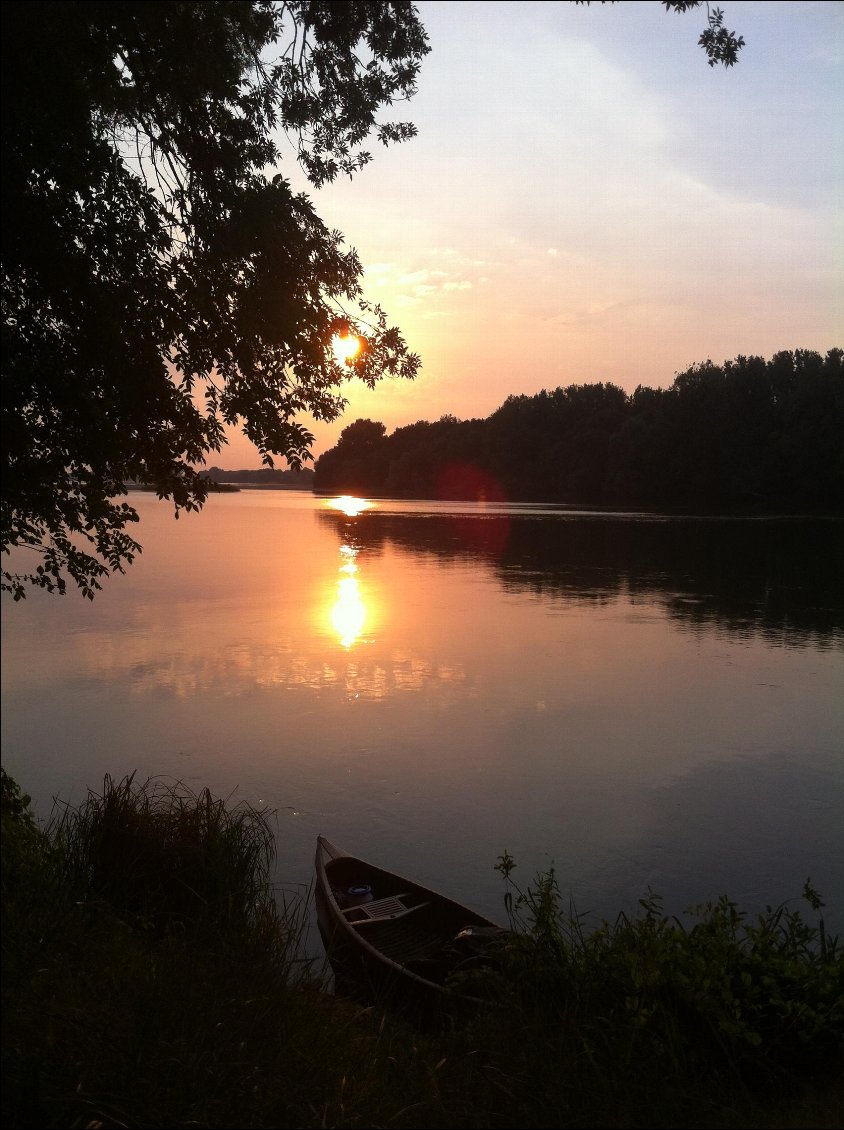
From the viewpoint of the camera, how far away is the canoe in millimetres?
6566

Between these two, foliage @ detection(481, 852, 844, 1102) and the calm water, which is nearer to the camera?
foliage @ detection(481, 852, 844, 1102)

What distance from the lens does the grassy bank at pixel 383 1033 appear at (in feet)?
14.1

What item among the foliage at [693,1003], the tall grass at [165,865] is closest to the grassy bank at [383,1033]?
the foliage at [693,1003]

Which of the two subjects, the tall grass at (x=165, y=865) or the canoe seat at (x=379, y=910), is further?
the canoe seat at (x=379, y=910)

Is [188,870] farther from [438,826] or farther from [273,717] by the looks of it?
[273,717]

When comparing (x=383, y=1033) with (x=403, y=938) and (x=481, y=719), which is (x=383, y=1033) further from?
(x=481, y=719)

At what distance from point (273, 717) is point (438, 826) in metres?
5.23

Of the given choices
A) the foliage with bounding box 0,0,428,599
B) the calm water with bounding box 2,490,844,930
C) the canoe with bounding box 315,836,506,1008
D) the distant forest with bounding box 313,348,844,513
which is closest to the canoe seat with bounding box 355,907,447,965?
the canoe with bounding box 315,836,506,1008

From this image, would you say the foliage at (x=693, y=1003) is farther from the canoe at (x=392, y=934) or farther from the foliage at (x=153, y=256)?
the foliage at (x=153, y=256)

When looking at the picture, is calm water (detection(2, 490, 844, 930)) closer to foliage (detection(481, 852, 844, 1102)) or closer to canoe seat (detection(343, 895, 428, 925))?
canoe seat (detection(343, 895, 428, 925))

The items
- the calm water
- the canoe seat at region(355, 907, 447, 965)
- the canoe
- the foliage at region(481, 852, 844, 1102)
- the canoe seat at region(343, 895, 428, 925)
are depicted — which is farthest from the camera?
the calm water

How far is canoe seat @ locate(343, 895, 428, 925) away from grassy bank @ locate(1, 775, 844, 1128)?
1.03 metres

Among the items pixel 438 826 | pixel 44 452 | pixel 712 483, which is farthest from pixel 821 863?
pixel 712 483

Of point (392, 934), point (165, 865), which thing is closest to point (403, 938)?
point (392, 934)
